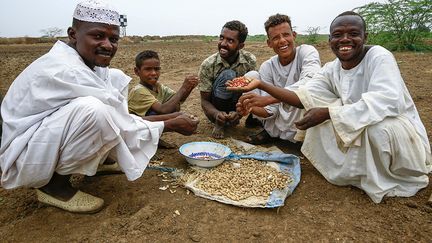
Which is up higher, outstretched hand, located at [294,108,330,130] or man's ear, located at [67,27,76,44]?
man's ear, located at [67,27,76,44]

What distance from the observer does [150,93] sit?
137 inches

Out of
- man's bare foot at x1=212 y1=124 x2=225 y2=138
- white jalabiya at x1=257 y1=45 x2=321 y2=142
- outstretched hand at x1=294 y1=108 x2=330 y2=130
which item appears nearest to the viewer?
outstretched hand at x1=294 y1=108 x2=330 y2=130

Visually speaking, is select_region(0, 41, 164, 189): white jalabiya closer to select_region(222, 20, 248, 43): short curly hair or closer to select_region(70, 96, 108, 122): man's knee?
select_region(70, 96, 108, 122): man's knee

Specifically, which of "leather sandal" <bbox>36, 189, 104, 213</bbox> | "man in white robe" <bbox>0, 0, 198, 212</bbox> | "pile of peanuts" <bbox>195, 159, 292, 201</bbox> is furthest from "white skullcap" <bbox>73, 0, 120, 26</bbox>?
"pile of peanuts" <bbox>195, 159, 292, 201</bbox>

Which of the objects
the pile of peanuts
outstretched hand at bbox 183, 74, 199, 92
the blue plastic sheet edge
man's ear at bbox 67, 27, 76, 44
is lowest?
the pile of peanuts

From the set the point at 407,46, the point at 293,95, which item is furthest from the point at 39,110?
the point at 407,46

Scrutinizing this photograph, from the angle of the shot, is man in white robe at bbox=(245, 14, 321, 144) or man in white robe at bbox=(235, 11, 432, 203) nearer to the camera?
man in white robe at bbox=(235, 11, 432, 203)

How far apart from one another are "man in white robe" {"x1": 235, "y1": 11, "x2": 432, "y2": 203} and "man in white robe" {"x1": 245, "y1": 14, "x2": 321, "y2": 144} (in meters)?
0.55

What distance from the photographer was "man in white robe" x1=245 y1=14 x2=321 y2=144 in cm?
332

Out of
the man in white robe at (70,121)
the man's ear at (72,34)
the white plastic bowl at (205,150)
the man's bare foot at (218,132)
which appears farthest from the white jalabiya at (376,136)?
the man's ear at (72,34)

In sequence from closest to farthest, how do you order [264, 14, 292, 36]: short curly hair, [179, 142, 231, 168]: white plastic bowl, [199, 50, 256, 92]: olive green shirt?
[179, 142, 231, 168]: white plastic bowl < [264, 14, 292, 36]: short curly hair < [199, 50, 256, 92]: olive green shirt

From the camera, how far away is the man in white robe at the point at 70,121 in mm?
2000

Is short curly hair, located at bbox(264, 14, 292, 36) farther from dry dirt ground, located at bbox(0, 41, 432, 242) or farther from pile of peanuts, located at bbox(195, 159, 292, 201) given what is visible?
dry dirt ground, located at bbox(0, 41, 432, 242)

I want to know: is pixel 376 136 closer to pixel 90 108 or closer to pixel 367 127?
pixel 367 127
